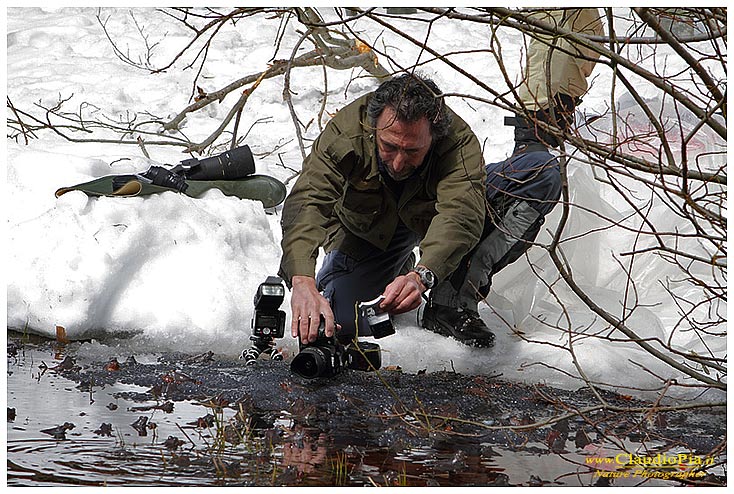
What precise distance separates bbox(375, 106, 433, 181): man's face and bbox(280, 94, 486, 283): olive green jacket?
0.11 m

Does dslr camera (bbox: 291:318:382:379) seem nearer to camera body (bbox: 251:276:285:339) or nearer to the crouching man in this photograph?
the crouching man

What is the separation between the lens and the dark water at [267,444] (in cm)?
238

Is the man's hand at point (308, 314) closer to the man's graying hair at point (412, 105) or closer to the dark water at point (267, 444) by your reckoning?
the dark water at point (267, 444)

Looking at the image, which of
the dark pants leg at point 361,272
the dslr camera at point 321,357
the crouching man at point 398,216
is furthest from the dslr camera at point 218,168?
the dslr camera at point 321,357

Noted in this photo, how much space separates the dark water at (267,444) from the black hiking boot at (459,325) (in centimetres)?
91

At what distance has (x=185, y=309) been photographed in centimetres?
433

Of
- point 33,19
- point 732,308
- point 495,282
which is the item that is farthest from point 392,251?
point 33,19

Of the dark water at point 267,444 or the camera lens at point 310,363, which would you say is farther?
the camera lens at point 310,363

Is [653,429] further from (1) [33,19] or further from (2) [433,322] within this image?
(1) [33,19]

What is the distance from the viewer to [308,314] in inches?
129

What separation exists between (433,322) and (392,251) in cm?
46

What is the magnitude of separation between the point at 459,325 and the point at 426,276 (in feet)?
3.01

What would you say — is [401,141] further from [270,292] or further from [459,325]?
[459,325]

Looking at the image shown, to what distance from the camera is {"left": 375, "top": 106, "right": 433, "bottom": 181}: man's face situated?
369 centimetres
